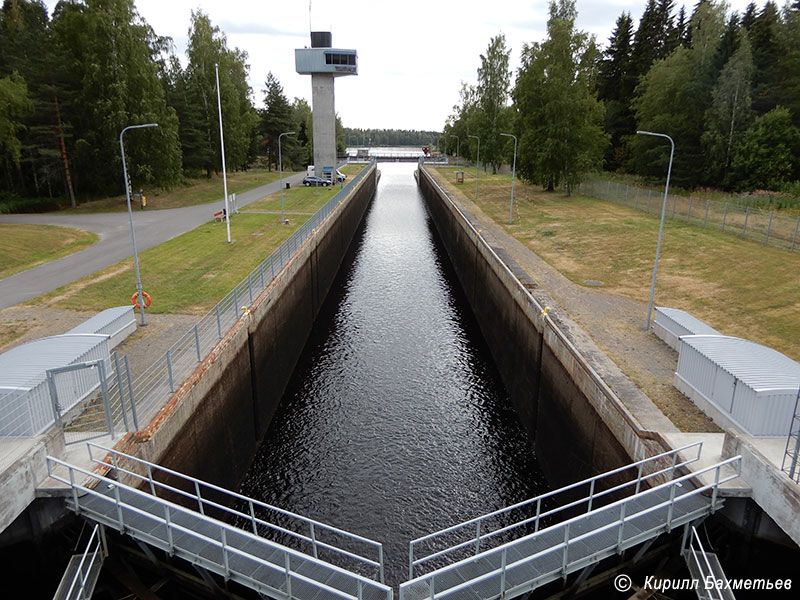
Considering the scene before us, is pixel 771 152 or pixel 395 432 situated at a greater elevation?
pixel 771 152

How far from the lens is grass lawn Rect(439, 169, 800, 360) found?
68.0 ft

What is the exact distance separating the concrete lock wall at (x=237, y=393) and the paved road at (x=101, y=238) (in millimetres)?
10495

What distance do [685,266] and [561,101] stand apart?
28249 millimetres

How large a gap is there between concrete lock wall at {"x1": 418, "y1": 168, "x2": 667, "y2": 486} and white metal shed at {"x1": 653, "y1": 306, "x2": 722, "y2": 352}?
270cm

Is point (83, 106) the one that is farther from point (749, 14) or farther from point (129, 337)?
point (749, 14)

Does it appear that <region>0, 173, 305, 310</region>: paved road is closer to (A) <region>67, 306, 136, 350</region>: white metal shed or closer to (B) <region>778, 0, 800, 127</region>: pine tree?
(A) <region>67, 306, 136, 350</region>: white metal shed

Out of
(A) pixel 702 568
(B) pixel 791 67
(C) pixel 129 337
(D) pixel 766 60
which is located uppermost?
(D) pixel 766 60

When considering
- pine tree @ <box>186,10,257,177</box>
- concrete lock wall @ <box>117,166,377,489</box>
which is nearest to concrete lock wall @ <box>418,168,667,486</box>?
concrete lock wall @ <box>117,166,377,489</box>

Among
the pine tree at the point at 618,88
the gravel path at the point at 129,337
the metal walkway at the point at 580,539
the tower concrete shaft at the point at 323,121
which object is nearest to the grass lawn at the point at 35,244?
the gravel path at the point at 129,337

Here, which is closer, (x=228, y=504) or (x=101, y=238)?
(x=228, y=504)

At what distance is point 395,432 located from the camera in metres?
19.5

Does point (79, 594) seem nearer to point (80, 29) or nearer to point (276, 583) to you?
point (276, 583)

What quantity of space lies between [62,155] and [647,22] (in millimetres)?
80912

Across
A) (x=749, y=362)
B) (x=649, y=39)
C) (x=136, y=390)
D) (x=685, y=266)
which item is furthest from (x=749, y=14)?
(x=136, y=390)
